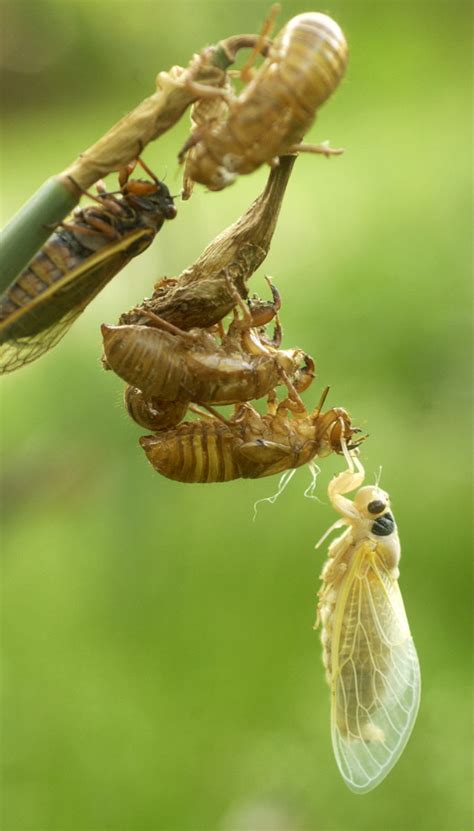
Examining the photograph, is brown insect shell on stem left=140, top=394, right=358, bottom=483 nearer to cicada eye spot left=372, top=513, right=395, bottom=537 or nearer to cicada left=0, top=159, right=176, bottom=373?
cicada left=0, top=159, right=176, bottom=373

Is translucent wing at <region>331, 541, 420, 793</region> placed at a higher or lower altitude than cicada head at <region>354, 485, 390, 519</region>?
lower

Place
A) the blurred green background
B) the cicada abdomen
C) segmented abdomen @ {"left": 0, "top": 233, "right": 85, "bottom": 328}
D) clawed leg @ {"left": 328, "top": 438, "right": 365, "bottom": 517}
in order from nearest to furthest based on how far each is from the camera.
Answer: the cicada abdomen < segmented abdomen @ {"left": 0, "top": 233, "right": 85, "bottom": 328} < clawed leg @ {"left": 328, "top": 438, "right": 365, "bottom": 517} < the blurred green background

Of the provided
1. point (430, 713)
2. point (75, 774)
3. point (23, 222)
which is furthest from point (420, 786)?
point (23, 222)

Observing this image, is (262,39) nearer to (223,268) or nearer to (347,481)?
(223,268)

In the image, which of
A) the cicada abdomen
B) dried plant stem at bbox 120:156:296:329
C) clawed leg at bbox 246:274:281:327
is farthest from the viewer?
clawed leg at bbox 246:274:281:327

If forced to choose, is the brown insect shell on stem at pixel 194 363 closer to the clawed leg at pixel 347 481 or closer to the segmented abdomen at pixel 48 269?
the segmented abdomen at pixel 48 269

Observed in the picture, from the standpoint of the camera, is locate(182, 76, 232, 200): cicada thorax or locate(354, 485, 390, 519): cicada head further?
locate(354, 485, 390, 519): cicada head

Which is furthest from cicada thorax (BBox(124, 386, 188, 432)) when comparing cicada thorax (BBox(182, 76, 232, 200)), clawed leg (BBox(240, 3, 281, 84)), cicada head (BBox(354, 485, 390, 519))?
cicada head (BBox(354, 485, 390, 519))

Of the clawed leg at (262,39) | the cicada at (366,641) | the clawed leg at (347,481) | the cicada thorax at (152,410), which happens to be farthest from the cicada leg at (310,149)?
the cicada at (366,641)
